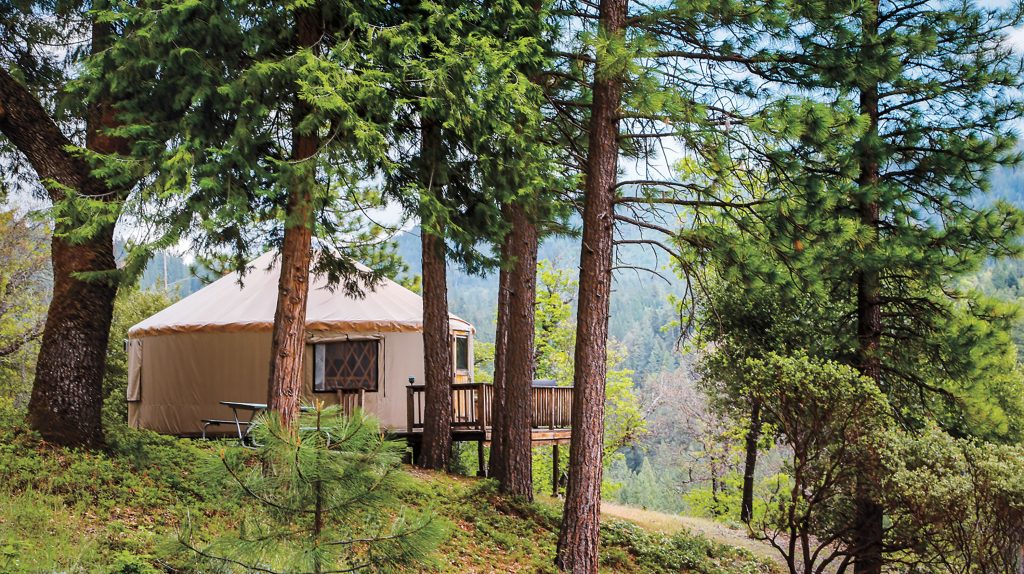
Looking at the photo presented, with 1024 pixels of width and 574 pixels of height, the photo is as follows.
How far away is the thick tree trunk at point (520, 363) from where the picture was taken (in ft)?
31.6

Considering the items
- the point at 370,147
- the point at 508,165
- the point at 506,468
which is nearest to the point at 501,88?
the point at 508,165

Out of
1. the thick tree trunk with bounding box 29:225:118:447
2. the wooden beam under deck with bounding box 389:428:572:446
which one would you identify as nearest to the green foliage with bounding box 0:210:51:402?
the wooden beam under deck with bounding box 389:428:572:446

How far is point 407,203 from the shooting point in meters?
7.57

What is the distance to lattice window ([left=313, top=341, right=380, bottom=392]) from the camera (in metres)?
13.1

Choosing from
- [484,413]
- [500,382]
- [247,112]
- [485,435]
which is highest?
[247,112]

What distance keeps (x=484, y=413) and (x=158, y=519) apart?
5.88 m

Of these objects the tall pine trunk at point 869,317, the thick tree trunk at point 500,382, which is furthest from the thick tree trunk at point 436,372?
the tall pine trunk at point 869,317

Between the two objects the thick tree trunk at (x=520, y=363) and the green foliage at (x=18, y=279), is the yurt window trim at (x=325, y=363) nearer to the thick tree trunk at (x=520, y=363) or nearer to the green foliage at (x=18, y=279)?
the thick tree trunk at (x=520, y=363)

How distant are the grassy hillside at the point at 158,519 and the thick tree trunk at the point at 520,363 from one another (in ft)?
1.16

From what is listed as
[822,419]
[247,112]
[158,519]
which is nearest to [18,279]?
[158,519]

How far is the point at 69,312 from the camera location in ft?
24.6

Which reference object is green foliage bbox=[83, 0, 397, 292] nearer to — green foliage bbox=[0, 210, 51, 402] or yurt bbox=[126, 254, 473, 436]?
yurt bbox=[126, 254, 473, 436]

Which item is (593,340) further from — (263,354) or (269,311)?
(269,311)

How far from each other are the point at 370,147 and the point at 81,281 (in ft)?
10.5
